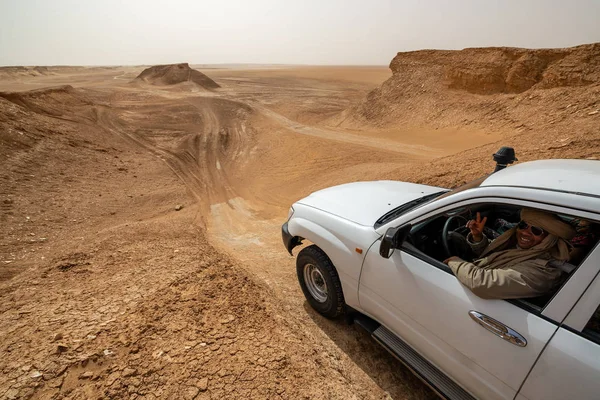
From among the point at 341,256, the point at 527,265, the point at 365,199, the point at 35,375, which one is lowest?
the point at 35,375

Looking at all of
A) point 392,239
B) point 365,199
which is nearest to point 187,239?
point 365,199

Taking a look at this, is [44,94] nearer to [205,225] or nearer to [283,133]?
[283,133]

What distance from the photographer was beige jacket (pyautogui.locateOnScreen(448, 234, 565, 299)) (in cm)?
177

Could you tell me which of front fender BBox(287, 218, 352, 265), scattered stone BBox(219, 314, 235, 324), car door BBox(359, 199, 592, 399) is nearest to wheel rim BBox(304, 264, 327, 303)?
front fender BBox(287, 218, 352, 265)

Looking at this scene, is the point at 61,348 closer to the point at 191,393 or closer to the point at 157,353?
the point at 157,353

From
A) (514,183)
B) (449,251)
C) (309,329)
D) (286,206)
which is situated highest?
(514,183)

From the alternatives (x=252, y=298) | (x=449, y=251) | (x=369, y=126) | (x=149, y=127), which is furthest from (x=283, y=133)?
(x=449, y=251)

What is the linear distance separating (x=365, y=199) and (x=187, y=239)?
3601 millimetres

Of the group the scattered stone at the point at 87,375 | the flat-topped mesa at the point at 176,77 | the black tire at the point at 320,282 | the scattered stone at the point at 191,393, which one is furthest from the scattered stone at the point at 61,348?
the flat-topped mesa at the point at 176,77

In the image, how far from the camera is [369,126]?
18.3 m

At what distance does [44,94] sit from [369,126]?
1701 centimetres

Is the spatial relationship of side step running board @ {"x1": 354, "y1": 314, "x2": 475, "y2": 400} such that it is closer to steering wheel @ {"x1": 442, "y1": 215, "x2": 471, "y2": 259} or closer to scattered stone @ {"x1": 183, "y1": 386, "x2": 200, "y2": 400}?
steering wheel @ {"x1": 442, "y1": 215, "x2": 471, "y2": 259}

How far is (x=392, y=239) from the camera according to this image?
2.27 metres

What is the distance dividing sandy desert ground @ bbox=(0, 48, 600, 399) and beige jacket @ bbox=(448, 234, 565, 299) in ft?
4.65
